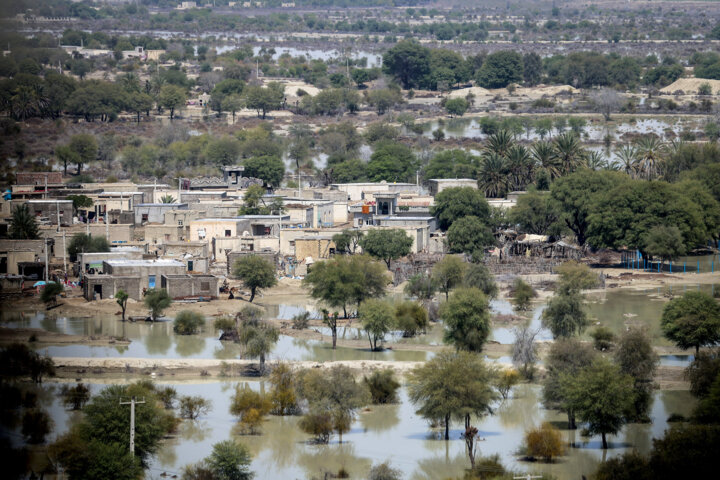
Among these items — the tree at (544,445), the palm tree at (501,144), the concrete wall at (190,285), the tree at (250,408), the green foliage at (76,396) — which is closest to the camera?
the tree at (544,445)

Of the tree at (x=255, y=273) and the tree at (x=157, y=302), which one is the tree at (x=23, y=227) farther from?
the tree at (x=157, y=302)

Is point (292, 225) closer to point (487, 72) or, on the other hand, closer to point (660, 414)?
point (660, 414)

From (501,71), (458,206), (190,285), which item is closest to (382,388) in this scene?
(190,285)

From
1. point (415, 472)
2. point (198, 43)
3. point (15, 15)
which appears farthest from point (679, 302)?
point (198, 43)

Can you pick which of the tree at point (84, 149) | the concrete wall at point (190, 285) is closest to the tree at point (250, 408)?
the concrete wall at point (190, 285)

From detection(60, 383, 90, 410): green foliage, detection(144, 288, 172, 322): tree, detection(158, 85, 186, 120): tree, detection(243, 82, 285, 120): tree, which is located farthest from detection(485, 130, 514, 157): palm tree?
detection(158, 85, 186, 120): tree

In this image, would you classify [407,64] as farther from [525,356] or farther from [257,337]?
[525,356]
